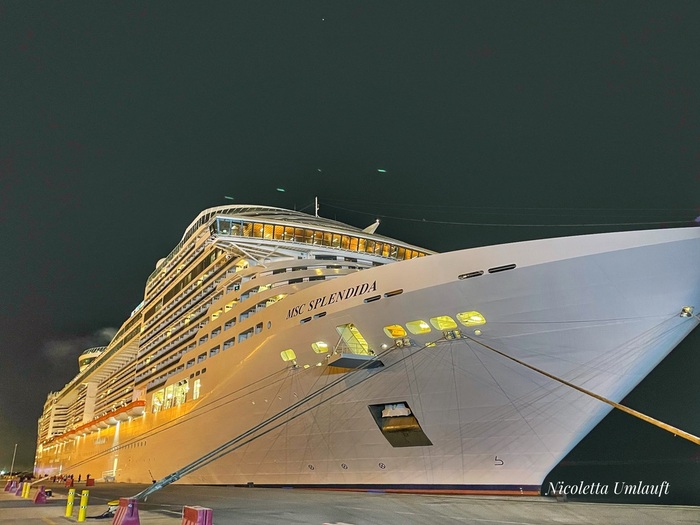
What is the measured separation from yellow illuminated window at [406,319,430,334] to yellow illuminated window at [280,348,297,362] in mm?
4445

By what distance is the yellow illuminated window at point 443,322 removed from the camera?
1322 centimetres

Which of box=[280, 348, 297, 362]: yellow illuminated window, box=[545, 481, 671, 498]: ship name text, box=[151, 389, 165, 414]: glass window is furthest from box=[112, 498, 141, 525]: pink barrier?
box=[151, 389, 165, 414]: glass window

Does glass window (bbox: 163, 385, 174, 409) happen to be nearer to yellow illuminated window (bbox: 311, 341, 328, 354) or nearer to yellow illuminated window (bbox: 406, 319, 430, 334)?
yellow illuminated window (bbox: 311, 341, 328, 354)

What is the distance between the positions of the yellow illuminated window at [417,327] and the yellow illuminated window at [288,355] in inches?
175

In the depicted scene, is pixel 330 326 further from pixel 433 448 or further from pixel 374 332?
pixel 433 448

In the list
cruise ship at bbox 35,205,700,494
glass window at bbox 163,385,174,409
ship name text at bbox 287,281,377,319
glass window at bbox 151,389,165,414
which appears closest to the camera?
cruise ship at bbox 35,205,700,494

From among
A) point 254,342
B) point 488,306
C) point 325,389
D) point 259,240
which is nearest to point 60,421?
point 259,240

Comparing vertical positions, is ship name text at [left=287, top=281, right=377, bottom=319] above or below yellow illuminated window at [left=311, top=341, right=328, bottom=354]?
above

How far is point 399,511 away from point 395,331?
4558mm

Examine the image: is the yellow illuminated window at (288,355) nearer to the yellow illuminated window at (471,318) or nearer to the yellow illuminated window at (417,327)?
the yellow illuminated window at (417,327)

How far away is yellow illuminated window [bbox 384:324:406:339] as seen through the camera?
14.0 meters

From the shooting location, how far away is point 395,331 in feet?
46.4

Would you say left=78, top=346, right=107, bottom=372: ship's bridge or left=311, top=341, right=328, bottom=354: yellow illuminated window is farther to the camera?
left=78, top=346, right=107, bottom=372: ship's bridge

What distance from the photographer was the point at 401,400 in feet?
46.1
